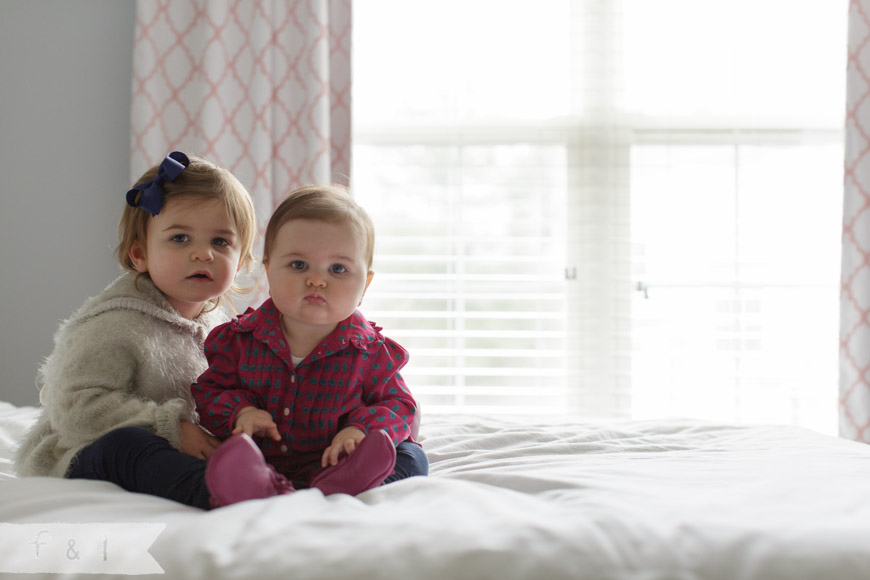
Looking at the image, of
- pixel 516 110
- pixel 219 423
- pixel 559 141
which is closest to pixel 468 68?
pixel 516 110

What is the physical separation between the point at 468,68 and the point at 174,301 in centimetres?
176

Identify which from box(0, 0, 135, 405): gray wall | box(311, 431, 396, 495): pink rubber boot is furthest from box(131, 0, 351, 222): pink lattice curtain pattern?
box(311, 431, 396, 495): pink rubber boot

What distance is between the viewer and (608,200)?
2.74 metres

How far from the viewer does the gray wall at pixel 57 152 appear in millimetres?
2760

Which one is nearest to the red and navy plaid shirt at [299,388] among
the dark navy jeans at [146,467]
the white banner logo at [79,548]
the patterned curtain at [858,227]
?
the dark navy jeans at [146,467]

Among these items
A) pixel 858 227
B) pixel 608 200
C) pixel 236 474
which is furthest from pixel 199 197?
pixel 858 227

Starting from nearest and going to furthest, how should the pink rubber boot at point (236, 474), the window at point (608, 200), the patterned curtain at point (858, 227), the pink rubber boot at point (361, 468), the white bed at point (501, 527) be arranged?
1. the white bed at point (501, 527)
2. the pink rubber boot at point (236, 474)
3. the pink rubber boot at point (361, 468)
4. the patterned curtain at point (858, 227)
5. the window at point (608, 200)

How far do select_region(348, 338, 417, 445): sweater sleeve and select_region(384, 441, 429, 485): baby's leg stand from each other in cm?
2

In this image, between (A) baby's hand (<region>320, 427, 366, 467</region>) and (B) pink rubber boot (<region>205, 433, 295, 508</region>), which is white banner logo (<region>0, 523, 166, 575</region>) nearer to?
(B) pink rubber boot (<region>205, 433, 295, 508</region>)

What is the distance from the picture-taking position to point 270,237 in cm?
130

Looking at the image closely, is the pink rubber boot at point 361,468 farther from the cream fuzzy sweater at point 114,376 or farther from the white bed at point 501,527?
the cream fuzzy sweater at point 114,376

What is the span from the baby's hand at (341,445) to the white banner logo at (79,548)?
12.1 inches

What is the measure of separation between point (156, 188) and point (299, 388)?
1.50 ft

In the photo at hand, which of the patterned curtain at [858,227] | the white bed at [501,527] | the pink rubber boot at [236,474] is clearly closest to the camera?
the white bed at [501,527]
